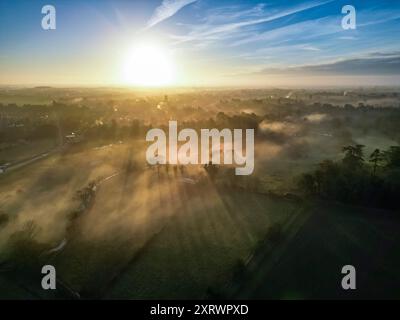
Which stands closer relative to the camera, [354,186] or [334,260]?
[334,260]

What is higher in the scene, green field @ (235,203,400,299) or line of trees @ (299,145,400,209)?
line of trees @ (299,145,400,209)

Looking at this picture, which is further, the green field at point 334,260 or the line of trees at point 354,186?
the line of trees at point 354,186

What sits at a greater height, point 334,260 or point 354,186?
point 354,186

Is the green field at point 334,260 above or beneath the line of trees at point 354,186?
beneath

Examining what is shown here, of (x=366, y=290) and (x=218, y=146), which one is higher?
(x=218, y=146)

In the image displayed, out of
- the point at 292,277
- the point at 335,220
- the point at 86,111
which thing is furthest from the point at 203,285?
the point at 86,111

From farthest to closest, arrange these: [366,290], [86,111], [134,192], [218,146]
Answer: [86,111]
[218,146]
[134,192]
[366,290]

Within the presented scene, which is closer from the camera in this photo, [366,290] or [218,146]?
[366,290]

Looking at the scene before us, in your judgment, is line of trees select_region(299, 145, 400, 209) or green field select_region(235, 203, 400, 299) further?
line of trees select_region(299, 145, 400, 209)

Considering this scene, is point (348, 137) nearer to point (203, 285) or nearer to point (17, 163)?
point (203, 285)
